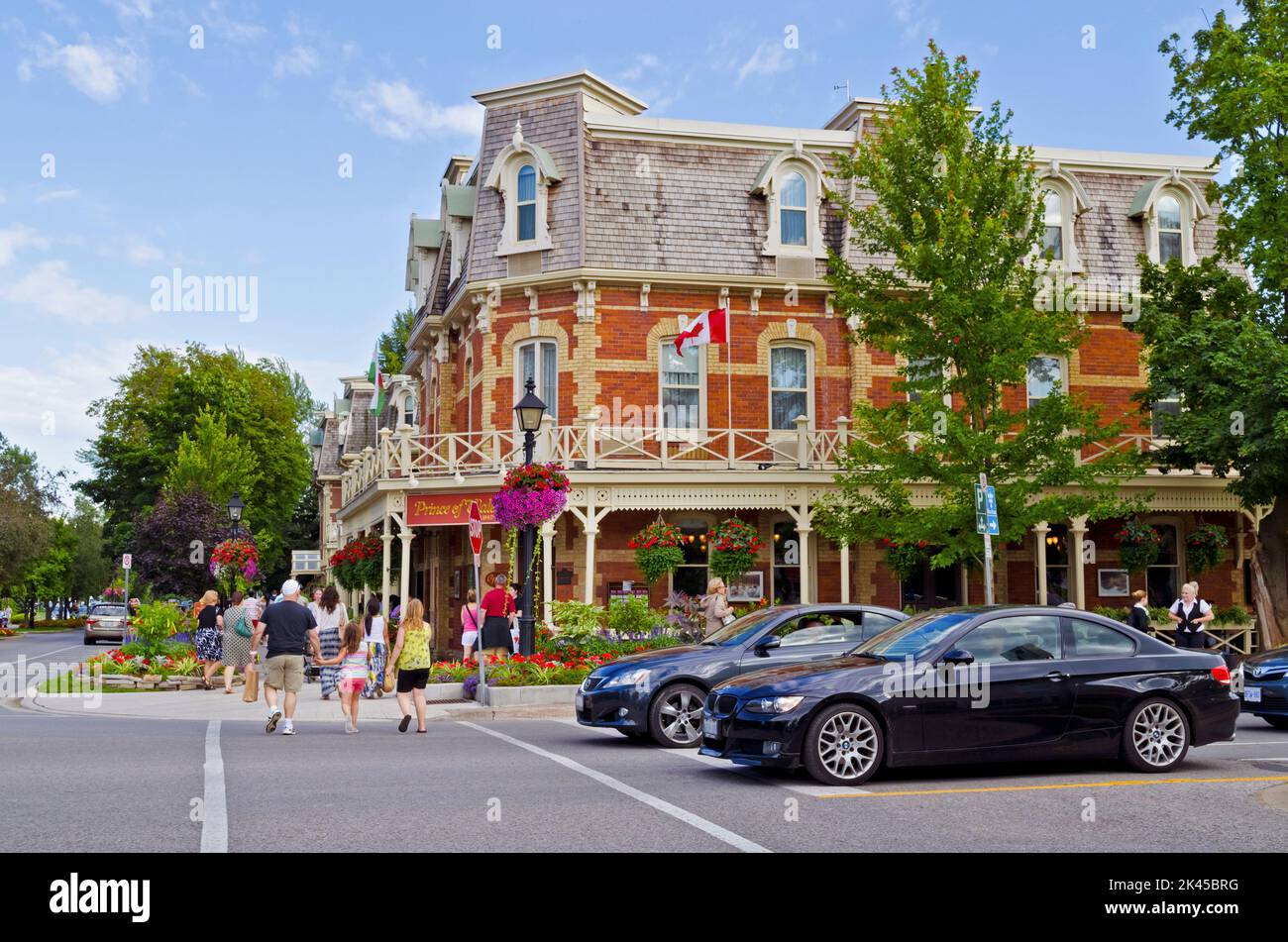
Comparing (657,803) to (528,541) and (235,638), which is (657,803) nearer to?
(528,541)

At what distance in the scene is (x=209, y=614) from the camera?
2403cm

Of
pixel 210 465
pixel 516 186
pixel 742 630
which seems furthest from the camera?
pixel 210 465

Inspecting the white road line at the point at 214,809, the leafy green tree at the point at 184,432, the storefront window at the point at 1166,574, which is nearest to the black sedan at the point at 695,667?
the white road line at the point at 214,809

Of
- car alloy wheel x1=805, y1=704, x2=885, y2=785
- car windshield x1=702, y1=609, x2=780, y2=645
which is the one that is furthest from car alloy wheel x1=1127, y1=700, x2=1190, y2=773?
car windshield x1=702, y1=609, x2=780, y2=645

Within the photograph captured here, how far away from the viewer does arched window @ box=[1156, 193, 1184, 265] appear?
28547 millimetres

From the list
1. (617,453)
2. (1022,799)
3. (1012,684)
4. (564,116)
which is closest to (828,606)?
(1012,684)

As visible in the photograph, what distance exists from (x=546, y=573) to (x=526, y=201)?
26.7 feet

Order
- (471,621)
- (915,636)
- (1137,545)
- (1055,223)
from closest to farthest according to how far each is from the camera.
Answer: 1. (915,636)
2. (471,621)
3. (1137,545)
4. (1055,223)

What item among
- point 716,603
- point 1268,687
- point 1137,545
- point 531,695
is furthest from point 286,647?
point 1137,545

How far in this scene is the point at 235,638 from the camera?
21.5 meters

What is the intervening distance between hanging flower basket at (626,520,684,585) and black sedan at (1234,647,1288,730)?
11215 mm

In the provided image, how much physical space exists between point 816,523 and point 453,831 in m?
18.0

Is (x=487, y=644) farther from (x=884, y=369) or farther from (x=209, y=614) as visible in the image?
(x=884, y=369)

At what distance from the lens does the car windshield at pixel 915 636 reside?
10328 millimetres
